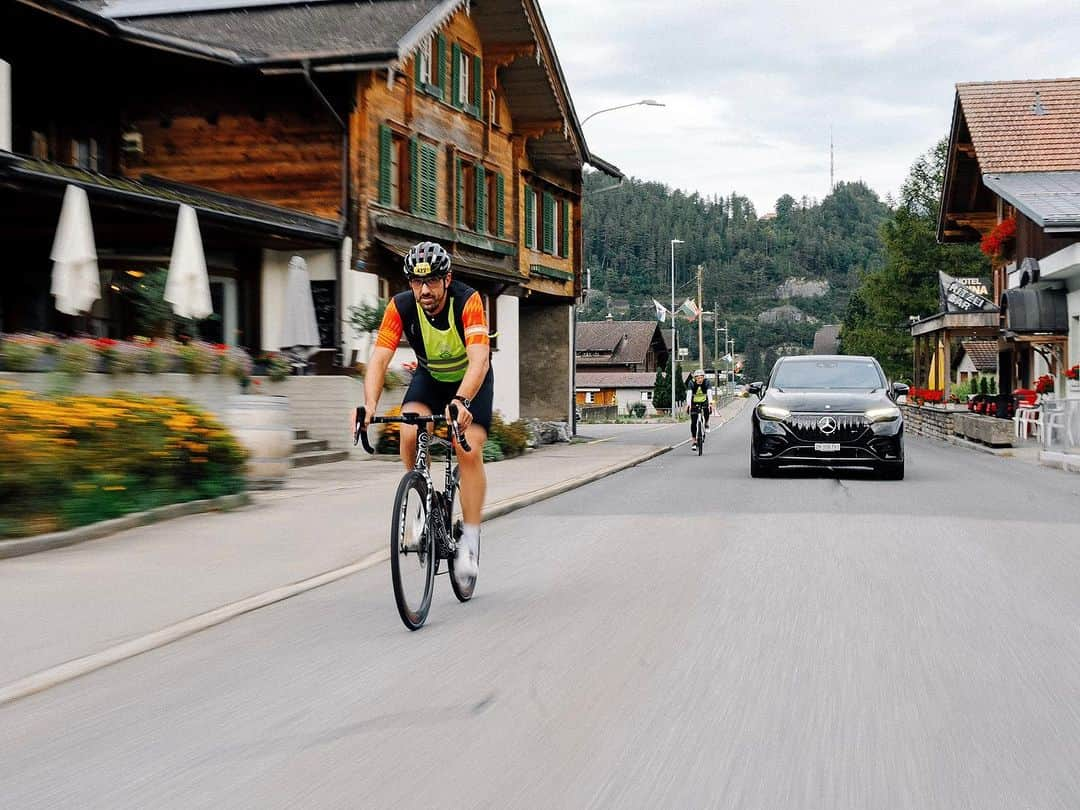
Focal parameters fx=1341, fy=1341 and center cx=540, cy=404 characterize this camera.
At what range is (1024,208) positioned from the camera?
29891 millimetres

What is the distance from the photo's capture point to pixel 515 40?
29500 millimetres

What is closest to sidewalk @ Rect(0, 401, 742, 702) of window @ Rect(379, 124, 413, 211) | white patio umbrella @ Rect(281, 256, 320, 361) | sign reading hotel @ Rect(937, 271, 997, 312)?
white patio umbrella @ Rect(281, 256, 320, 361)

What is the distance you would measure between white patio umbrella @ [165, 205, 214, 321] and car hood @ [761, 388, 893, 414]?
7597 mm

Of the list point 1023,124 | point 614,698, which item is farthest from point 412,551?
point 1023,124

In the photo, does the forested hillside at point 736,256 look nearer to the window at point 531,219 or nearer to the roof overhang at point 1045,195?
the roof overhang at point 1045,195

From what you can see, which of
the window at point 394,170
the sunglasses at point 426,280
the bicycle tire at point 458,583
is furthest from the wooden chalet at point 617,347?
the sunglasses at point 426,280

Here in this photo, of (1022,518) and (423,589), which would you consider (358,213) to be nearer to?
(1022,518)

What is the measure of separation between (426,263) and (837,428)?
37.5 feet

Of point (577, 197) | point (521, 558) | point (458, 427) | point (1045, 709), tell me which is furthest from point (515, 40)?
point (1045, 709)

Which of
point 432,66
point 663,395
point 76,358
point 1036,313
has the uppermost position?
point 432,66

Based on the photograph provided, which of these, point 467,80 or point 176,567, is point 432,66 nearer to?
point 467,80

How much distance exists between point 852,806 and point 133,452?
821cm

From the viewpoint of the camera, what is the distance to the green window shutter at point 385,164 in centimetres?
2408

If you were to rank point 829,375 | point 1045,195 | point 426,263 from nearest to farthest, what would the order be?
point 426,263, point 829,375, point 1045,195
